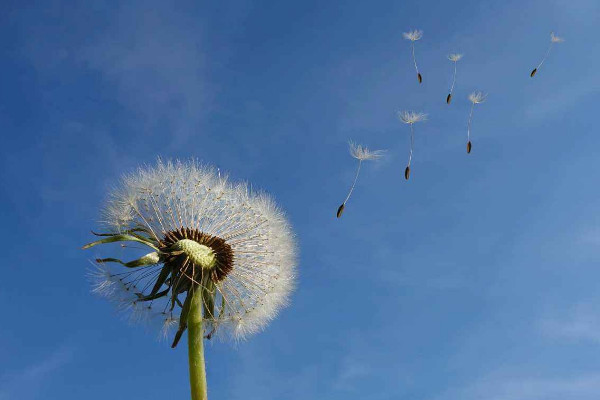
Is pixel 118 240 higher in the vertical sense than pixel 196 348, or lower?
higher

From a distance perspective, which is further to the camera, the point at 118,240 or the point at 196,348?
the point at 118,240

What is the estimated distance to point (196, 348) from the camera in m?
9.95

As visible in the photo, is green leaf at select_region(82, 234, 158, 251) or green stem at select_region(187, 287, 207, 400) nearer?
green stem at select_region(187, 287, 207, 400)

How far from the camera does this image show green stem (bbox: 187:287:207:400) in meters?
9.48

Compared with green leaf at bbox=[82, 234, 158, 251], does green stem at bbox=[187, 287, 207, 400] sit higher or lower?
lower

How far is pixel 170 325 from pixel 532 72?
846 cm

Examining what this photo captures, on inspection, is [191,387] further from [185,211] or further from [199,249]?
[185,211]

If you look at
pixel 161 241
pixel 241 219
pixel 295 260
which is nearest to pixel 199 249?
pixel 161 241

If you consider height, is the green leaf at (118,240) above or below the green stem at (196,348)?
above

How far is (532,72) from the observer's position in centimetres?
1374

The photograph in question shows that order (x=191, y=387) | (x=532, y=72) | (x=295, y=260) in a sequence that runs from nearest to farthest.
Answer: (x=191, y=387) < (x=295, y=260) < (x=532, y=72)

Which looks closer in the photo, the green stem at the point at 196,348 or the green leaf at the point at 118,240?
the green stem at the point at 196,348

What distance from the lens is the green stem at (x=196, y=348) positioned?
9484mm

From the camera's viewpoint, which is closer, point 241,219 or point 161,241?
point 161,241
